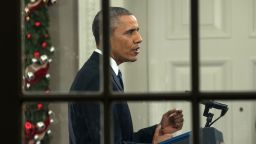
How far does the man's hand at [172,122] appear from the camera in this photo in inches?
65.4

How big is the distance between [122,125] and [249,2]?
4.67 feet

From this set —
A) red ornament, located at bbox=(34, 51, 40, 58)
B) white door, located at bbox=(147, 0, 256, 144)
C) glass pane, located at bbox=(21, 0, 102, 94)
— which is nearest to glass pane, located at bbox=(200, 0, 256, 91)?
white door, located at bbox=(147, 0, 256, 144)

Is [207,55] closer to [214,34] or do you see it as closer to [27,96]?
[214,34]

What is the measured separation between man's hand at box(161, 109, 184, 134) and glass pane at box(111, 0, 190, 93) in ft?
3.42

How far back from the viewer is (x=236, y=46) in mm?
2861

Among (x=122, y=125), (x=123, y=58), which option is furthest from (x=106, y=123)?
(x=123, y=58)

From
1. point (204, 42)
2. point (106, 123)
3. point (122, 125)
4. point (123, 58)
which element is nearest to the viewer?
point (106, 123)

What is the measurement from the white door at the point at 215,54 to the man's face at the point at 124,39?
0.82 m

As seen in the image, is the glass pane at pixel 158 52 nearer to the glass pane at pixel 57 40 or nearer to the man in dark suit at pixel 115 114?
the glass pane at pixel 57 40

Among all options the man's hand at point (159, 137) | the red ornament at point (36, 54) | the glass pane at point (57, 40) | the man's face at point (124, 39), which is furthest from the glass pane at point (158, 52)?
the man's hand at point (159, 137)

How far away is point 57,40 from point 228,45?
0.81 meters

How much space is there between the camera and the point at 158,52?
9.62 feet

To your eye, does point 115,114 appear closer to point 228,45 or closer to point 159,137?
point 159,137

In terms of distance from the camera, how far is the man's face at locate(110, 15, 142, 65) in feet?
5.67
